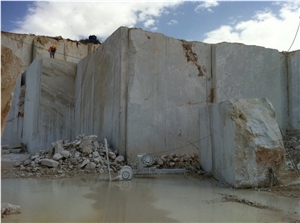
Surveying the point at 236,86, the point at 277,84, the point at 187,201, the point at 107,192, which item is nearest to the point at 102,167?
the point at 107,192

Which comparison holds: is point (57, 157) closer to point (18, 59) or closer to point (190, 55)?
point (190, 55)

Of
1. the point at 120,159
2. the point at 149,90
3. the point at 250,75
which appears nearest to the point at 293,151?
the point at 250,75

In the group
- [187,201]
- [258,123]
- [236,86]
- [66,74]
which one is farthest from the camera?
[66,74]

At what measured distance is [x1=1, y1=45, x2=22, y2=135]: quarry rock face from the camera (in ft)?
9.57

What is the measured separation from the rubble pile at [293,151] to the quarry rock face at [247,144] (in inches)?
49.6

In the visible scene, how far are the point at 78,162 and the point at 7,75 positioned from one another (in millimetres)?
5369

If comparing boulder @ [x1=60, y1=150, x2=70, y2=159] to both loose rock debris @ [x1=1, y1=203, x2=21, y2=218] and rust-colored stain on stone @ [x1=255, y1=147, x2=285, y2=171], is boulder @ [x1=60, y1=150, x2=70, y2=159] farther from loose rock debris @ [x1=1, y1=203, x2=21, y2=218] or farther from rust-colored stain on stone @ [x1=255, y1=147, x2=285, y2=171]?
rust-colored stain on stone @ [x1=255, y1=147, x2=285, y2=171]

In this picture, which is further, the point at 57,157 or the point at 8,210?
the point at 57,157

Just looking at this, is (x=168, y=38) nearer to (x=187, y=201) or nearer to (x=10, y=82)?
(x=187, y=201)

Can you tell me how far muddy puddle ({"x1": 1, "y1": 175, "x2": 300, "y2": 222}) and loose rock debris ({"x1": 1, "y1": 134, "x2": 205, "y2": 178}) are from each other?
1.00 m

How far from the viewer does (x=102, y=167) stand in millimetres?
7949

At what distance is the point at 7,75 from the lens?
2947mm

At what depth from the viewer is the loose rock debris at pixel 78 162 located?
24.3ft

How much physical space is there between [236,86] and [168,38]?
2763 millimetres
